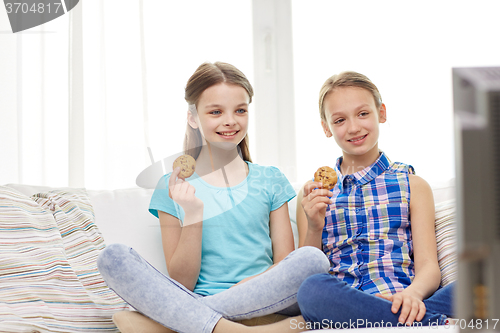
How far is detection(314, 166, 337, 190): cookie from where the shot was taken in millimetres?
1089

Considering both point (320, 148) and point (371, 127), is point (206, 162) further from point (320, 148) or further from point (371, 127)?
point (320, 148)

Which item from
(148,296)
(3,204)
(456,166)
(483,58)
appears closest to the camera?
(456,166)

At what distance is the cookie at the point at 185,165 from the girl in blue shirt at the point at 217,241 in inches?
0.9

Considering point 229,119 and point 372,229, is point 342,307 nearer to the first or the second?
point 372,229

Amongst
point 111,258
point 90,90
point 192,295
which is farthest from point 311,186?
point 90,90

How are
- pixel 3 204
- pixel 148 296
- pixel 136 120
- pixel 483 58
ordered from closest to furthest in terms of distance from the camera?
pixel 148 296 < pixel 3 204 < pixel 136 120 < pixel 483 58

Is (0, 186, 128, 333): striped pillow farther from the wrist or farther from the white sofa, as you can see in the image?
the wrist

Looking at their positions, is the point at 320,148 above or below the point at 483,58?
below

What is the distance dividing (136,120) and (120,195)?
0.34 m

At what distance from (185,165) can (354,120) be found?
48 centimetres

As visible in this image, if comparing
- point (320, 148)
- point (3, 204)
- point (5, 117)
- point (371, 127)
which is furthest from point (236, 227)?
point (5, 117)

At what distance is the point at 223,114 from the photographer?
3.84 feet

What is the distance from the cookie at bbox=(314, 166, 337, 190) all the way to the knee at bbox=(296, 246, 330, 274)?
0.24 meters

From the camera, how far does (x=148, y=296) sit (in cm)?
85
